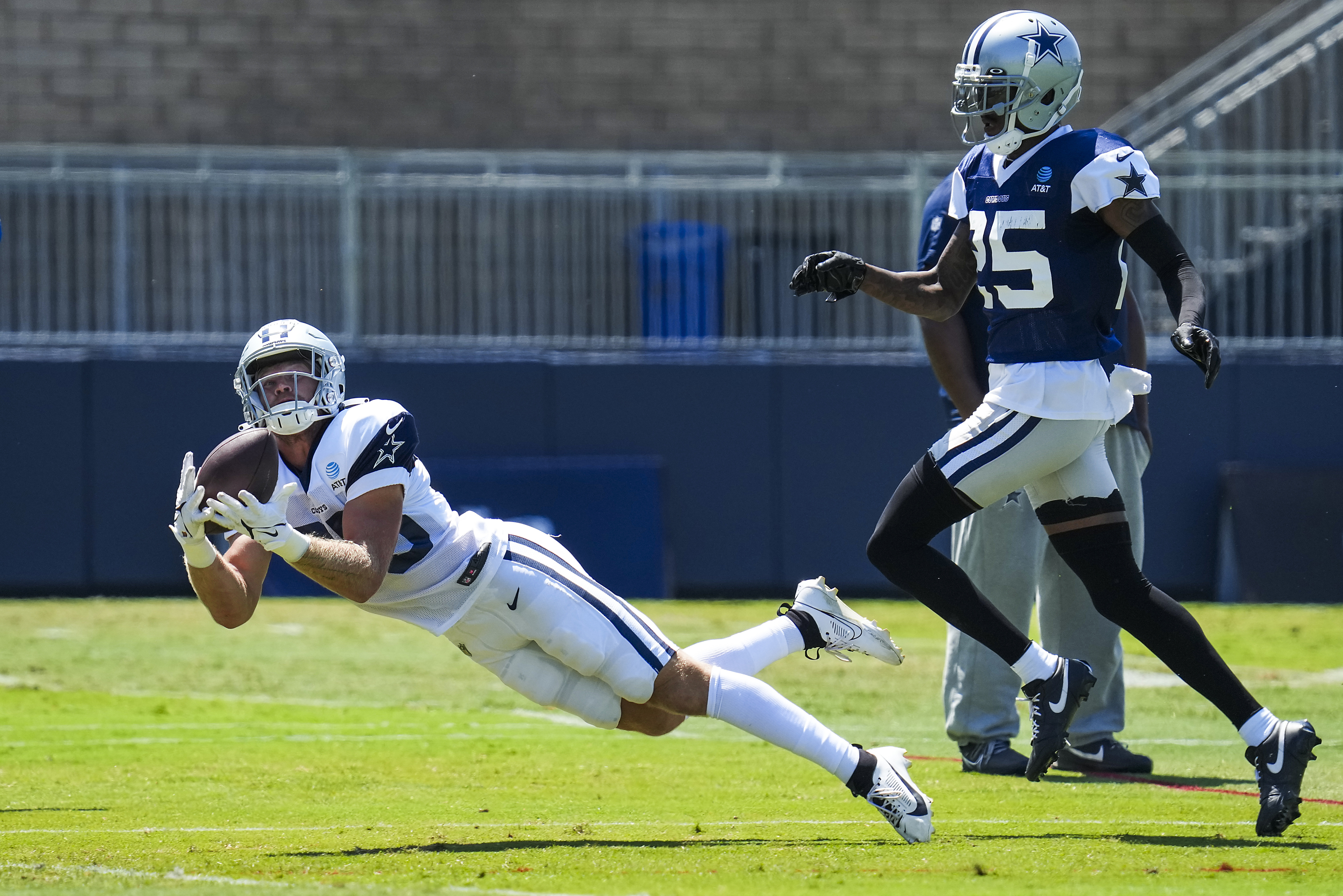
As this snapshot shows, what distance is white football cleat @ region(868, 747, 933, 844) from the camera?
4555mm

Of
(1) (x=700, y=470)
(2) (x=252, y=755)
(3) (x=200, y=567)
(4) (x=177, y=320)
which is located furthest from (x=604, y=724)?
(4) (x=177, y=320)

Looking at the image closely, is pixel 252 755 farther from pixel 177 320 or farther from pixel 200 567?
pixel 177 320

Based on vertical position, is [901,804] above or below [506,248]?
below

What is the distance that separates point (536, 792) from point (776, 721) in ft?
4.11

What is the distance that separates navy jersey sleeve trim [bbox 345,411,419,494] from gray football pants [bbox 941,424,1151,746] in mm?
2189

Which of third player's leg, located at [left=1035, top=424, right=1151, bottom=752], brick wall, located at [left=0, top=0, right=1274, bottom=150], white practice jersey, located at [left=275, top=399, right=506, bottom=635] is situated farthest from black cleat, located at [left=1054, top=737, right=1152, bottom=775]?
brick wall, located at [left=0, top=0, right=1274, bottom=150]

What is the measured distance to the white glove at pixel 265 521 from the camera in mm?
4191

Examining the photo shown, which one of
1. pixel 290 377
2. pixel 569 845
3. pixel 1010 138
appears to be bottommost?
pixel 569 845

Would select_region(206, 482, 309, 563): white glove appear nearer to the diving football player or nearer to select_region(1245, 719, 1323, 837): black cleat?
the diving football player

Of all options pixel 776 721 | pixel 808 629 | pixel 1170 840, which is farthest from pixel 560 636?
pixel 1170 840

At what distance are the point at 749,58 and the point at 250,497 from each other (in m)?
13.5

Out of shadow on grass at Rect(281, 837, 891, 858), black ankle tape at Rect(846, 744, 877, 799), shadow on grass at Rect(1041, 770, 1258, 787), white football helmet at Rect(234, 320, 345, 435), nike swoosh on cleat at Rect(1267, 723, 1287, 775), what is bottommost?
shadow on grass at Rect(1041, 770, 1258, 787)

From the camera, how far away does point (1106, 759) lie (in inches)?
235

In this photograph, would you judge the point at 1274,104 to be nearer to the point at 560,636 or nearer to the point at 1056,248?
the point at 1056,248
